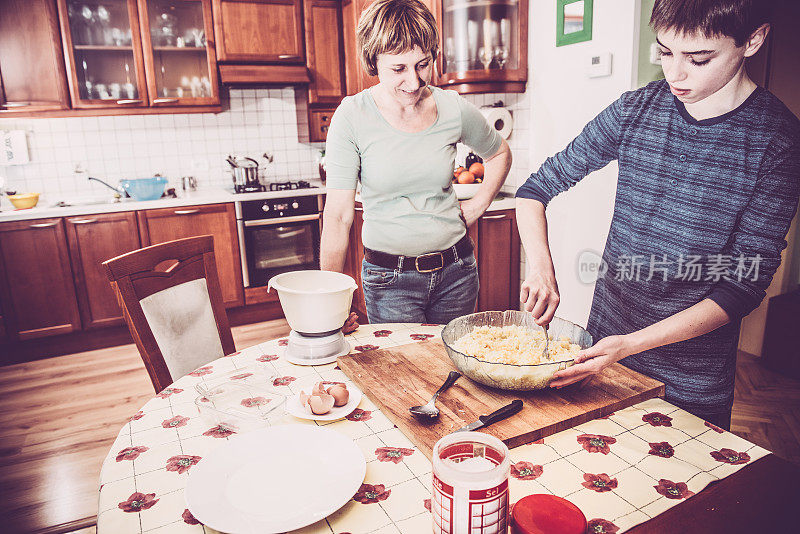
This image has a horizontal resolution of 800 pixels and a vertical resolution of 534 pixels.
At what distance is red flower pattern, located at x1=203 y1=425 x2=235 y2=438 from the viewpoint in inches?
40.2

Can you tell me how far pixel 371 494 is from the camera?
839 millimetres

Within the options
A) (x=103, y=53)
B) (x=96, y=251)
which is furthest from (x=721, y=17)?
(x=103, y=53)

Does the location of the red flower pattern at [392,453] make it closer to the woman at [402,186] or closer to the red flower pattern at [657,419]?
the red flower pattern at [657,419]

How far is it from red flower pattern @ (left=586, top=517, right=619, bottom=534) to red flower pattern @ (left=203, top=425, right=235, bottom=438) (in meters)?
0.64

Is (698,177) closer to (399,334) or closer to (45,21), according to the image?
(399,334)

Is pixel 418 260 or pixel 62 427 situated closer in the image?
pixel 418 260

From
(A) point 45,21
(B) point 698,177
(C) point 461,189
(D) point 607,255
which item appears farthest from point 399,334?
(A) point 45,21

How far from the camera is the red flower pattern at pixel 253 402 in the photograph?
1117 mm

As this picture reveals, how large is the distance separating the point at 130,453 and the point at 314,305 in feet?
1.51

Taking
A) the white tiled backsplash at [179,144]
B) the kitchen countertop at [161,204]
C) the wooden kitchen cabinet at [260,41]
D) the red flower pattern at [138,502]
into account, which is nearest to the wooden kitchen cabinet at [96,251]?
the kitchen countertop at [161,204]

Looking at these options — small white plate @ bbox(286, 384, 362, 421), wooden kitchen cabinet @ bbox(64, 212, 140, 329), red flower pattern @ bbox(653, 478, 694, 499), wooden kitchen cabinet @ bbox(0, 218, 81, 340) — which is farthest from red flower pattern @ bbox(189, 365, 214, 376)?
wooden kitchen cabinet @ bbox(0, 218, 81, 340)

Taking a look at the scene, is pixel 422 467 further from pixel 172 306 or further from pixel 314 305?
pixel 172 306

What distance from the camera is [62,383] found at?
3.05 metres

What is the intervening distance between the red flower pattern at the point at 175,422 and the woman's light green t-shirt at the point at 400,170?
0.79 metres
